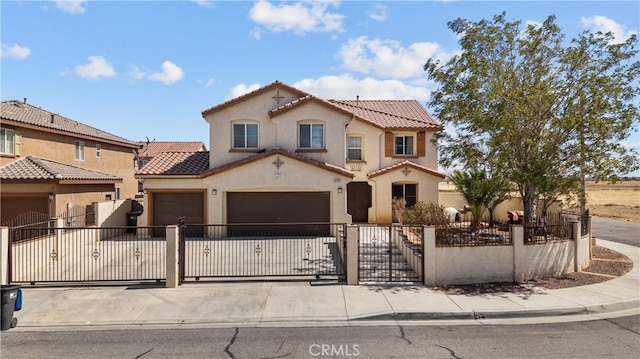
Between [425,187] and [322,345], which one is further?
[425,187]

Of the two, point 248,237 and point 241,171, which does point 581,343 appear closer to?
point 248,237

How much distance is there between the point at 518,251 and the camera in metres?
11.2

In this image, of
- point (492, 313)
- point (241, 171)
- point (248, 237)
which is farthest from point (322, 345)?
point (241, 171)

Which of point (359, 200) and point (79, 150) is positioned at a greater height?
point (79, 150)

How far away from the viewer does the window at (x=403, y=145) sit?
2276 cm

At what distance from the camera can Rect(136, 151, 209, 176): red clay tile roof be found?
60.2ft

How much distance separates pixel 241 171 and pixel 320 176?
3882 mm

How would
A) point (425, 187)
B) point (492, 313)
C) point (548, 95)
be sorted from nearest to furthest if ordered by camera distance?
point (492, 313) → point (548, 95) → point (425, 187)

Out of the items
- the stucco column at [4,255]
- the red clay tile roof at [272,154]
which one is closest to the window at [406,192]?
the red clay tile roof at [272,154]

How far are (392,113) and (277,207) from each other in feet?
38.1

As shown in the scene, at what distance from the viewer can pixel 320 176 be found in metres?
18.4

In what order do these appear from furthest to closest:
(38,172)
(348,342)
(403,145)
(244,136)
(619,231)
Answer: (619,231)
(403,145)
(244,136)
(38,172)
(348,342)

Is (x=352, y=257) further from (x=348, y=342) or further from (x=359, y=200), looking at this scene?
(x=359, y=200)

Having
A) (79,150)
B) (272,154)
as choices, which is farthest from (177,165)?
(79,150)
